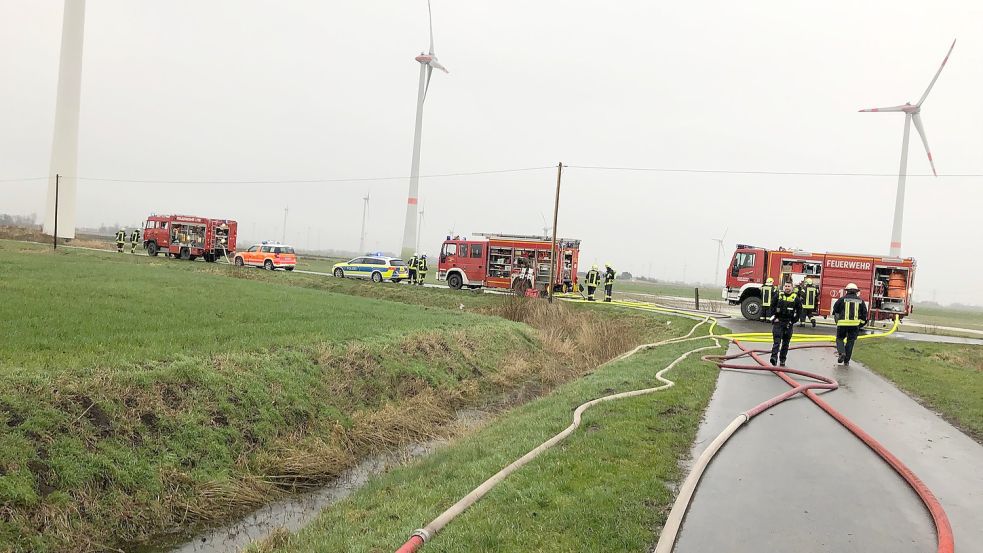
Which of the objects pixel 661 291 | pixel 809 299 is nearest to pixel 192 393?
pixel 809 299

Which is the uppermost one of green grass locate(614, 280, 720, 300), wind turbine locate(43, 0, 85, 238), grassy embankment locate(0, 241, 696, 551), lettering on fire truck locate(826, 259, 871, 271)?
wind turbine locate(43, 0, 85, 238)

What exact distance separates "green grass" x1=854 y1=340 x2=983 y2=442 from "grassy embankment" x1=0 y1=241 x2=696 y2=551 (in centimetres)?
756

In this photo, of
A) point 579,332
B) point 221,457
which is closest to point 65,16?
point 579,332

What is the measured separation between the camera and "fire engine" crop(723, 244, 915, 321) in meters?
23.2

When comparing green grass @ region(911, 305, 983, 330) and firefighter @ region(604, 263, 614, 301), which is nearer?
firefighter @ region(604, 263, 614, 301)

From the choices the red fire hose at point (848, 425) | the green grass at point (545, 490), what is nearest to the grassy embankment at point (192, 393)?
the green grass at point (545, 490)

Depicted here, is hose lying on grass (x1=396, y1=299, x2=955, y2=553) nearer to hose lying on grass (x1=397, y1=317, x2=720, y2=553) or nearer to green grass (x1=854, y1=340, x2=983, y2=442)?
hose lying on grass (x1=397, y1=317, x2=720, y2=553)

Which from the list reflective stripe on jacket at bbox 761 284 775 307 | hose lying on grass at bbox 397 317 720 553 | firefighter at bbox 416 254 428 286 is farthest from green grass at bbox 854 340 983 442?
firefighter at bbox 416 254 428 286

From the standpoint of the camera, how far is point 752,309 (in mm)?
24734

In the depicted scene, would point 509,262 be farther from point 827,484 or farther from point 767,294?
point 827,484

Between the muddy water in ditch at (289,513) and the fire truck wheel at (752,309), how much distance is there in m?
19.3

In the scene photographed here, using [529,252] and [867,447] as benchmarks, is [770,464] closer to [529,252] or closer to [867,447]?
[867,447]

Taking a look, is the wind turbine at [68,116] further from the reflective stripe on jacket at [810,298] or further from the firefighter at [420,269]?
the reflective stripe on jacket at [810,298]

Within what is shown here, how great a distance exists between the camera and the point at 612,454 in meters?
6.46
